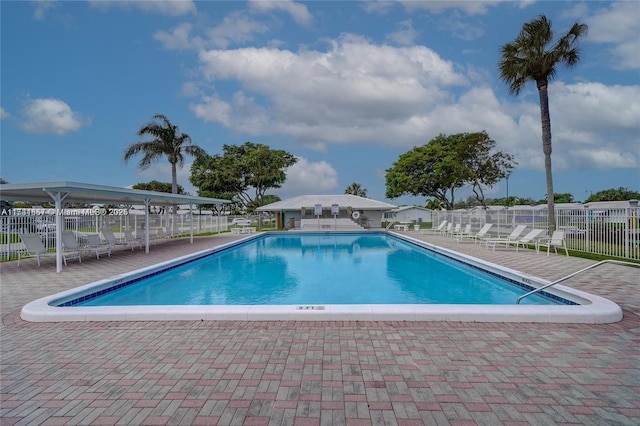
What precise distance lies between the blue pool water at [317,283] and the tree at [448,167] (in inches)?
843

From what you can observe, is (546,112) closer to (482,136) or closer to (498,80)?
(498,80)

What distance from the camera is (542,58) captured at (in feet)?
48.3

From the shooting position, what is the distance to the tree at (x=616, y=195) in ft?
180

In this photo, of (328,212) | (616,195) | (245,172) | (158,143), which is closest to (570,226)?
(328,212)

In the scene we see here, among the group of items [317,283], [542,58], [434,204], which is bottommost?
[317,283]

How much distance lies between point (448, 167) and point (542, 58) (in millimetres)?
19539

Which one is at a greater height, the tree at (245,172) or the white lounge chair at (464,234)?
the tree at (245,172)

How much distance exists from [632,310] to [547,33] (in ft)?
46.5

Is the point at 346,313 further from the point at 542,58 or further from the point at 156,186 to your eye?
the point at 156,186

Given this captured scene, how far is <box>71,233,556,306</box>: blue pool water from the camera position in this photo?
766 centimetres

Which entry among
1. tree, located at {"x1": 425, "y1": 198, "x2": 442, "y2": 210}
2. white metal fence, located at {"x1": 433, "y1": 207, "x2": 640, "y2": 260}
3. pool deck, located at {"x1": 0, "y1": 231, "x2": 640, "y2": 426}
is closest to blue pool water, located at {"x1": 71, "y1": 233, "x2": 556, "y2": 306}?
pool deck, located at {"x1": 0, "y1": 231, "x2": 640, "y2": 426}

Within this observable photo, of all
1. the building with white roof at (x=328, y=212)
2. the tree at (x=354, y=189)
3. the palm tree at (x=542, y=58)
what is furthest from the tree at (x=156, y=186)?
the palm tree at (x=542, y=58)

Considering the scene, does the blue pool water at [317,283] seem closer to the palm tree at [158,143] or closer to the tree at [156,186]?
the palm tree at [158,143]

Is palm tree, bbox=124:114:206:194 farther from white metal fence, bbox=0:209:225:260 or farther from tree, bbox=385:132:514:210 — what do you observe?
tree, bbox=385:132:514:210
